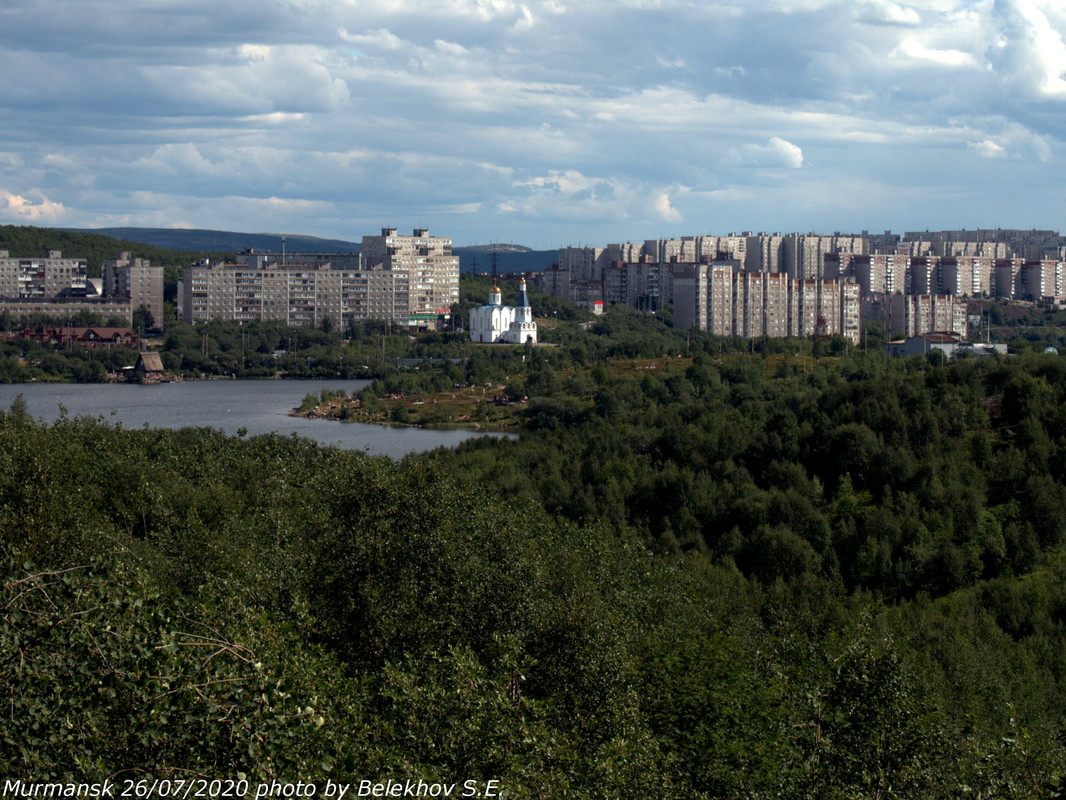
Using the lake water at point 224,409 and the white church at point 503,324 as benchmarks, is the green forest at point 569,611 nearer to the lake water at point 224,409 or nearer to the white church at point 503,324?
the lake water at point 224,409

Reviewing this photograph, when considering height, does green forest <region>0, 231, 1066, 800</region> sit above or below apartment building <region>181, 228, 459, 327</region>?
below

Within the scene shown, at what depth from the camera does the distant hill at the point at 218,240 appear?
117 meters

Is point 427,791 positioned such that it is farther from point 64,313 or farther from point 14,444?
point 64,313

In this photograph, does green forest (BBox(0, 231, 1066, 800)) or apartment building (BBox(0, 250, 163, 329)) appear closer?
green forest (BBox(0, 231, 1066, 800))

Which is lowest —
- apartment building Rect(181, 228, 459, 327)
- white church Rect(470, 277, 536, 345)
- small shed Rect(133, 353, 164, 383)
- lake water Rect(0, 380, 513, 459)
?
lake water Rect(0, 380, 513, 459)

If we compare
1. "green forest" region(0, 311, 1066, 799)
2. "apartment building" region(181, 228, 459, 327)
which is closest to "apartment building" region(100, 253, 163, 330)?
"apartment building" region(181, 228, 459, 327)

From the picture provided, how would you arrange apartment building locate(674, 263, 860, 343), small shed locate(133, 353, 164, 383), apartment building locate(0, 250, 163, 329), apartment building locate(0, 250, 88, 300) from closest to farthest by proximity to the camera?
small shed locate(133, 353, 164, 383)
apartment building locate(674, 263, 860, 343)
apartment building locate(0, 250, 163, 329)
apartment building locate(0, 250, 88, 300)

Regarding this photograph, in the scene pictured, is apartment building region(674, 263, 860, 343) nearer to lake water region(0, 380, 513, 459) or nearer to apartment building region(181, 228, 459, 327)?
apartment building region(181, 228, 459, 327)

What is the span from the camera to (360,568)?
591 cm

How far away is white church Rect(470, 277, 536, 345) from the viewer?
4500cm

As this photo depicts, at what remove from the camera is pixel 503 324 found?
45938 millimetres

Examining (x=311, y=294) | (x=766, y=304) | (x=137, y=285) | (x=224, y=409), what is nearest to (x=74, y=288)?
(x=137, y=285)

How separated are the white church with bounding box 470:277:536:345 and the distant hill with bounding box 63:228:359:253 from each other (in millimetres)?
71034

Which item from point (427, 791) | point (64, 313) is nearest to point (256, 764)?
point (427, 791)
